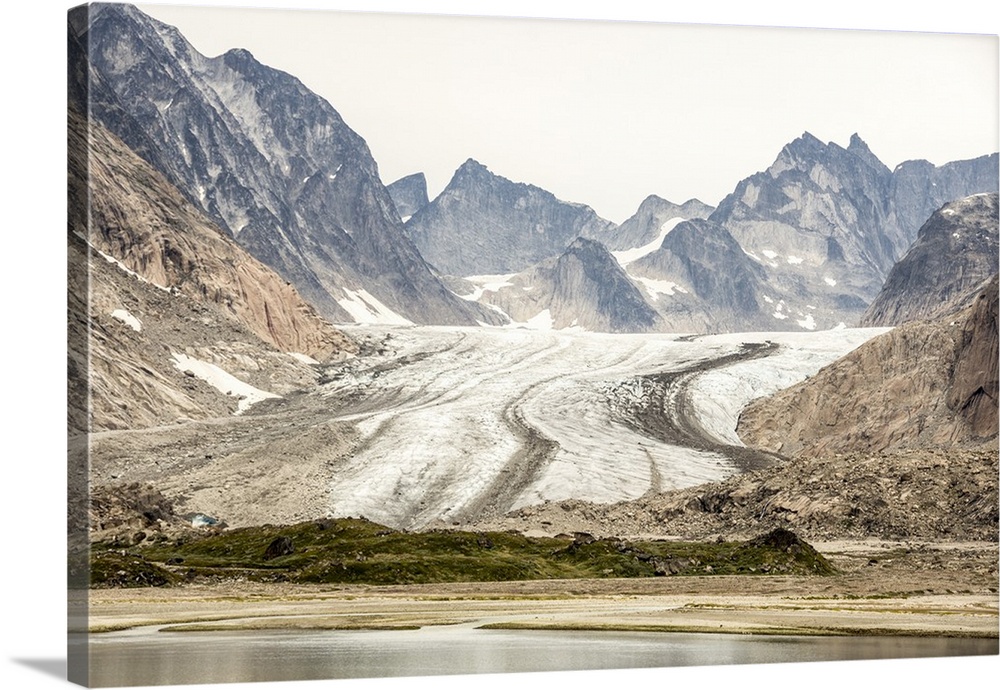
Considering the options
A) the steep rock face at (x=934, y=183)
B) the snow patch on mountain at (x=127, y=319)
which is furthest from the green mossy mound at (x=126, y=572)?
the steep rock face at (x=934, y=183)

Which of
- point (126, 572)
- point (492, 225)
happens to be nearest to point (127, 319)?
point (126, 572)

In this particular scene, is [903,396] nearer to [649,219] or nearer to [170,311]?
[649,219]

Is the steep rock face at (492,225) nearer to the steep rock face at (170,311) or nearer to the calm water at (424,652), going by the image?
the steep rock face at (170,311)

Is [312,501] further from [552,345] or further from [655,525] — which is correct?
[552,345]

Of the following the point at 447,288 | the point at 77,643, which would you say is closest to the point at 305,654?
the point at 77,643

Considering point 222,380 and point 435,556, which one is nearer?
point 435,556

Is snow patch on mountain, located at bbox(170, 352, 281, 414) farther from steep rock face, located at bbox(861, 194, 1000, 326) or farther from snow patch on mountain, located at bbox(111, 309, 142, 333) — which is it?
steep rock face, located at bbox(861, 194, 1000, 326)
